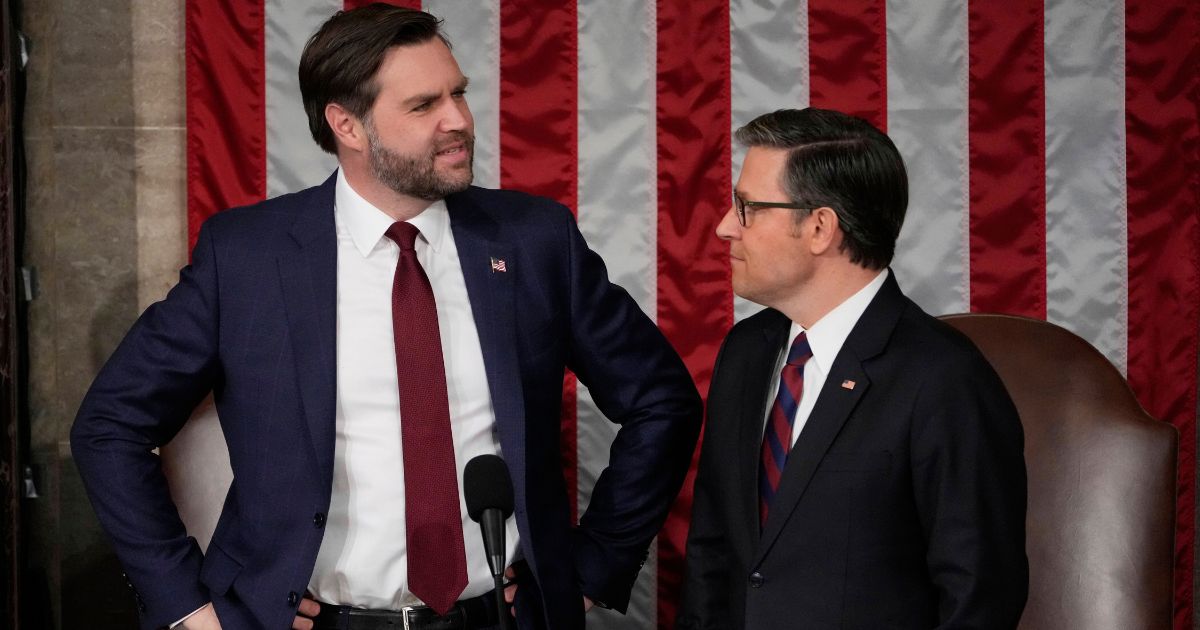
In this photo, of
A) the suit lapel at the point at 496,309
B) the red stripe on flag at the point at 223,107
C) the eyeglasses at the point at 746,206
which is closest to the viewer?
the eyeglasses at the point at 746,206

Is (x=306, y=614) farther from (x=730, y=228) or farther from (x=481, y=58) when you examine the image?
(x=481, y=58)

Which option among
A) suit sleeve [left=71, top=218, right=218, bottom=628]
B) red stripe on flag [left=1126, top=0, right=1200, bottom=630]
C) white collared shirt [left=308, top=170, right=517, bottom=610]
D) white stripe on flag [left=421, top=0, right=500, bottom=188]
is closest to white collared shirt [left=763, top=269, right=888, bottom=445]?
white collared shirt [left=308, top=170, right=517, bottom=610]

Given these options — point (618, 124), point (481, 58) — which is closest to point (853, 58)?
point (618, 124)

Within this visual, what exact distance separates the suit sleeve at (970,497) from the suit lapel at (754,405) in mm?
271

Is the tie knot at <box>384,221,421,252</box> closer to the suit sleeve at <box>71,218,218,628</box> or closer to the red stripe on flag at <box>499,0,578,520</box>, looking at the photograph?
the suit sleeve at <box>71,218,218,628</box>

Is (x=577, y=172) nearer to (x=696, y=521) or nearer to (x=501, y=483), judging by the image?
(x=696, y=521)

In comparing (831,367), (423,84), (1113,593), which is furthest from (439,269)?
(1113,593)

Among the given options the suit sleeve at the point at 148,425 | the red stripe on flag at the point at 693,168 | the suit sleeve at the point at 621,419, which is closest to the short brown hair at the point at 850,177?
the suit sleeve at the point at 621,419

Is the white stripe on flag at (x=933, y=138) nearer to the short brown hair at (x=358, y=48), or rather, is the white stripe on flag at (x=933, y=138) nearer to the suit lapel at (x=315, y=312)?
the short brown hair at (x=358, y=48)

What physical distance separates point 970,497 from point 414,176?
3.53 feet

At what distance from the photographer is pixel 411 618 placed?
6.64ft

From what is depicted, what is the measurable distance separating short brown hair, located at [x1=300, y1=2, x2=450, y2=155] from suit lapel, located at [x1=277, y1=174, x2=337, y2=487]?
0.68 feet

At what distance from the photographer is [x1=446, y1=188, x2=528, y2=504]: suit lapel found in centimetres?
211

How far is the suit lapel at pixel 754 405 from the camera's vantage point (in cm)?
199
